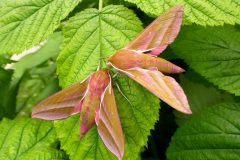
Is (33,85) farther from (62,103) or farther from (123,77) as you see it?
(62,103)

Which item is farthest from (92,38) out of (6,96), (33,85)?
(33,85)

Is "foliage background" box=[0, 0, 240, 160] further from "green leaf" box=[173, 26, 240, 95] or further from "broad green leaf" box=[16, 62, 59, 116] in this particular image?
"broad green leaf" box=[16, 62, 59, 116]

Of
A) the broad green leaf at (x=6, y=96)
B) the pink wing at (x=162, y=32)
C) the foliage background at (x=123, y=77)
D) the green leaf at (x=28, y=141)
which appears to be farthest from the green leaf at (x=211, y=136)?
the broad green leaf at (x=6, y=96)

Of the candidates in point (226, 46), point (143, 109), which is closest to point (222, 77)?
point (226, 46)

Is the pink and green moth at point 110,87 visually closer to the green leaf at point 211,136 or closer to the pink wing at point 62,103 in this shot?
the pink wing at point 62,103

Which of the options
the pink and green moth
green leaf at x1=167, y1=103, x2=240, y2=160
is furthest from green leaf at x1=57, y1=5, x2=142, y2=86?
green leaf at x1=167, y1=103, x2=240, y2=160

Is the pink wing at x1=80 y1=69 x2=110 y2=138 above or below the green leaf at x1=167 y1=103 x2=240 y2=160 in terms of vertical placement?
above

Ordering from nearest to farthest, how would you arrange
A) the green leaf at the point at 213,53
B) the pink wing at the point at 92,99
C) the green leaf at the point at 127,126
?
the pink wing at the point at 92,99, the green leaf at the point at 127,126, the green leaf at the point at 213,53
